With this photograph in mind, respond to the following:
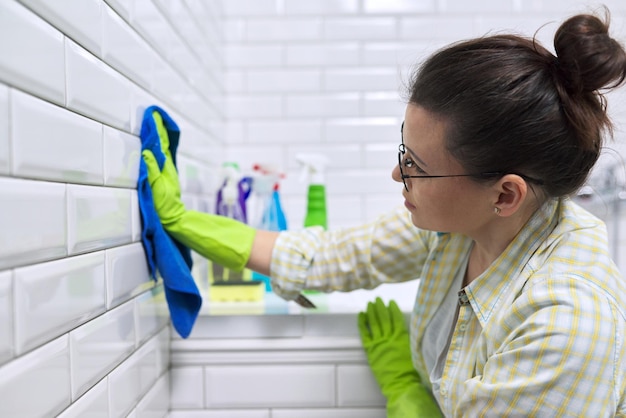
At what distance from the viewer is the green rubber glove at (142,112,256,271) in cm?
94

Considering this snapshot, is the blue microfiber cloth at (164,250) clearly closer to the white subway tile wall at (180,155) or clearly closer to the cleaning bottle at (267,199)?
the white subway tile wall at (180,155)

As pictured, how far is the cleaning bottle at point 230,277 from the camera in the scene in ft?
4.17

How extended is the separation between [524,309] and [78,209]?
58 cm

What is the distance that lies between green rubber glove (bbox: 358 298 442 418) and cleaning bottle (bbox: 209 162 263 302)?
0.26 metres

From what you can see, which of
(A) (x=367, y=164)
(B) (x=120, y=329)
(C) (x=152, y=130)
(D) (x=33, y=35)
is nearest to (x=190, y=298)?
(B) (x=120, y=329)

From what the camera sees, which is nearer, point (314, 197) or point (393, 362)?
point (393, 362)

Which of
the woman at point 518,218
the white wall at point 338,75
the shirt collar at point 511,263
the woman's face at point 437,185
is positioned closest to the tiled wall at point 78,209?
the woman at point 518,218

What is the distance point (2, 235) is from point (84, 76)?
260 millimetres

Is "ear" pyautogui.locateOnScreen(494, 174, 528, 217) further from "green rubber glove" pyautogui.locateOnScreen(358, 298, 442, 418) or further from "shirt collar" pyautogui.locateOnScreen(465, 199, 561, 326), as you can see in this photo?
"green rubber glove" pyautogui.locateOnScreen(358, 298, 442, 418)

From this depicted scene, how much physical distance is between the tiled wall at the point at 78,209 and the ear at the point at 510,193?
0.54 m

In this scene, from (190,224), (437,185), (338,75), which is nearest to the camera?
(437,185)

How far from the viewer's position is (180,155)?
1154mm

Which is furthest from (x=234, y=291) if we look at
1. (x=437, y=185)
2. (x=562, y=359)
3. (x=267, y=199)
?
(x=562, y=359)

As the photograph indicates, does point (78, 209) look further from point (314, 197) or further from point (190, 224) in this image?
point (314, 197)
